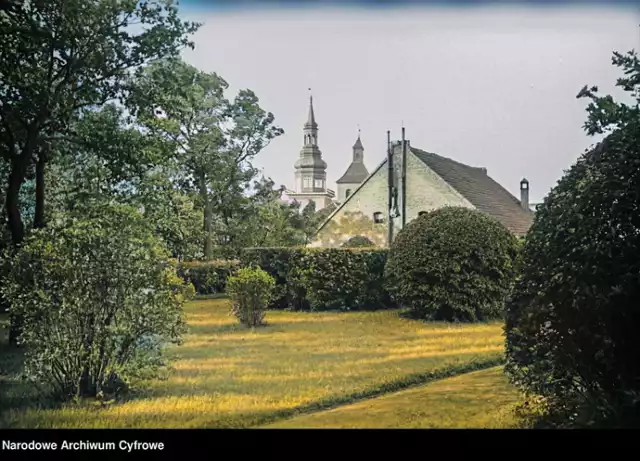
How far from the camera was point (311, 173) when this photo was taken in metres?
3.67

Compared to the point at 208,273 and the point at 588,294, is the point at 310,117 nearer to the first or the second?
the point at 208,273

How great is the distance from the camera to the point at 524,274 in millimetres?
3164

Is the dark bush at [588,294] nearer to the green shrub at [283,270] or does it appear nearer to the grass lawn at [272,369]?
the grass lawn at [272,369]

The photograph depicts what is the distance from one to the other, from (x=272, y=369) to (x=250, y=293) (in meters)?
0.57

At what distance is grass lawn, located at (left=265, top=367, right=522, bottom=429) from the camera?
3.18m

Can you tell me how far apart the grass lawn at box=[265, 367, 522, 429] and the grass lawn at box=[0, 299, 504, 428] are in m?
0.06

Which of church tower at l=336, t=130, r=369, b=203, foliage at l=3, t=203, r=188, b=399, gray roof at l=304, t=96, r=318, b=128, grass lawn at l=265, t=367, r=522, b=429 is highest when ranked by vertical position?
gray roof at l=304, t=96, r=318, b=128

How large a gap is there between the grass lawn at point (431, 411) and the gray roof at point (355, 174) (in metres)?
1.27

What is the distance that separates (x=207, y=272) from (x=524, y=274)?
1.80m

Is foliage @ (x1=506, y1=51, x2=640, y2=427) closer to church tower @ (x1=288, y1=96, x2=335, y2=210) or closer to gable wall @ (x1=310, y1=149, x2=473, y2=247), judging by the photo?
gable wall @ (x1=310, y1=149, x2=473, y2=247)

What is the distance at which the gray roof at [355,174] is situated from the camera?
11.9 ft

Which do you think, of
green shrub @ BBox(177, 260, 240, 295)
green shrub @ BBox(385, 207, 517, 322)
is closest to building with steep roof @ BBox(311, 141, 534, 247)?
green shrub @ BBox(385, 207, 517, 322)

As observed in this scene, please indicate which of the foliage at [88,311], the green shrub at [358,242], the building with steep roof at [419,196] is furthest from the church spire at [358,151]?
the foliage at [88,311]

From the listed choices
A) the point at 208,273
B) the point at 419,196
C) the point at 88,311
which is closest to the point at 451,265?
the point at 419,196
